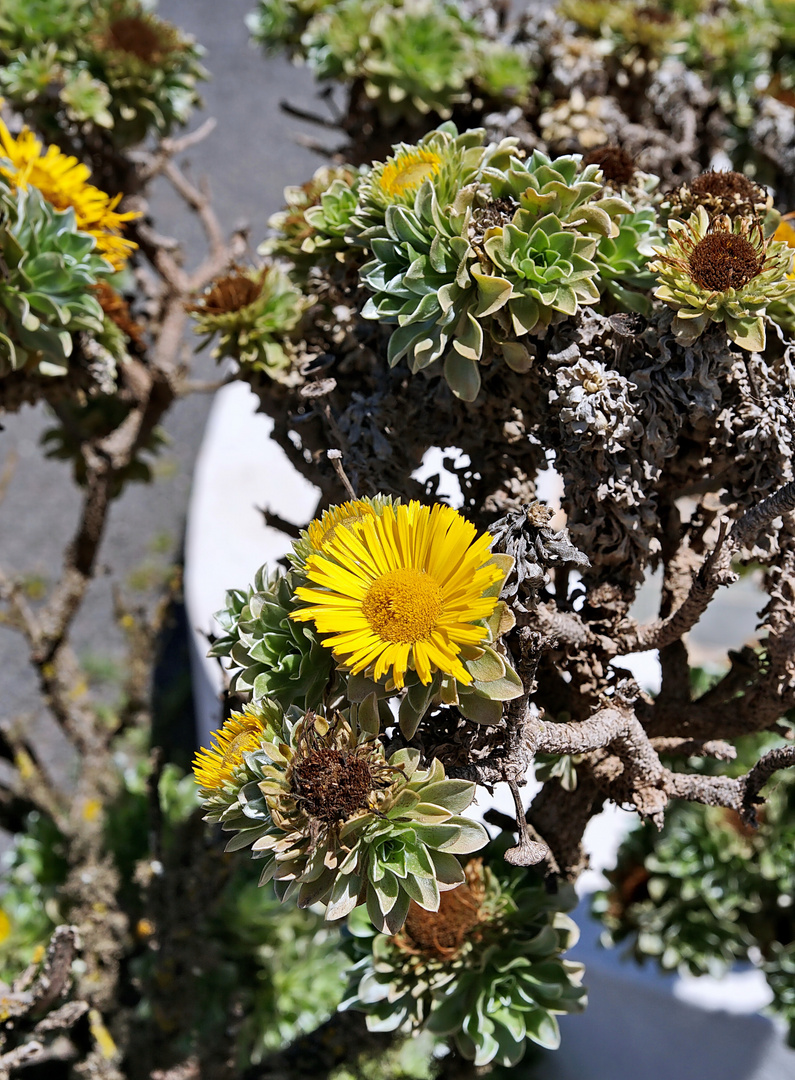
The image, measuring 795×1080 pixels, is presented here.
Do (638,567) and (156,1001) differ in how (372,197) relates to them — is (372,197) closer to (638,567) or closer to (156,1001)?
(638,567)

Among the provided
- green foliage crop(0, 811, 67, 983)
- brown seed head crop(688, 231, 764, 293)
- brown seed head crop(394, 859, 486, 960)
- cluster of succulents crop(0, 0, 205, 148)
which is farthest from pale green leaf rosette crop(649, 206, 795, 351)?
green foliage crop(0, 811, 67, 983)

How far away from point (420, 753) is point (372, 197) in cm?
46

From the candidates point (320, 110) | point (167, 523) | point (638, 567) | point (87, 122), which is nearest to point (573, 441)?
point (638, 567)

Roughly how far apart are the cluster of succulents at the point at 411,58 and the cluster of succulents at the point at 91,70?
214mm

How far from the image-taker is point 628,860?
157 centimetres

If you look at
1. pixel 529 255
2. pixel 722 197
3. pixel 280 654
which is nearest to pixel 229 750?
pixel 280 654

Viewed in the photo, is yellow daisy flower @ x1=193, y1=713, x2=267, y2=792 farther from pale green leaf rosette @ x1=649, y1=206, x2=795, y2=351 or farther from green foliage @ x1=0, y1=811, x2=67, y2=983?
green foliage @ x1=0, y1=811, x2=67, y2=983

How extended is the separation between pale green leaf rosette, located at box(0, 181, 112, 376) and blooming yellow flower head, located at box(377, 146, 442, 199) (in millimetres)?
295

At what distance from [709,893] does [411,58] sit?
1.28 metres

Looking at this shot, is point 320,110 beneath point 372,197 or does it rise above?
above

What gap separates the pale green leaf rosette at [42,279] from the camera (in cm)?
89

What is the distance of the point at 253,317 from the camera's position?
935 mm

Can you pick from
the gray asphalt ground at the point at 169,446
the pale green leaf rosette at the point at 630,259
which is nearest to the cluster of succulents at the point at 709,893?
the pale green leaf rosette at the point at 630,259

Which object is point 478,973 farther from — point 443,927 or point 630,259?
point 630,259
